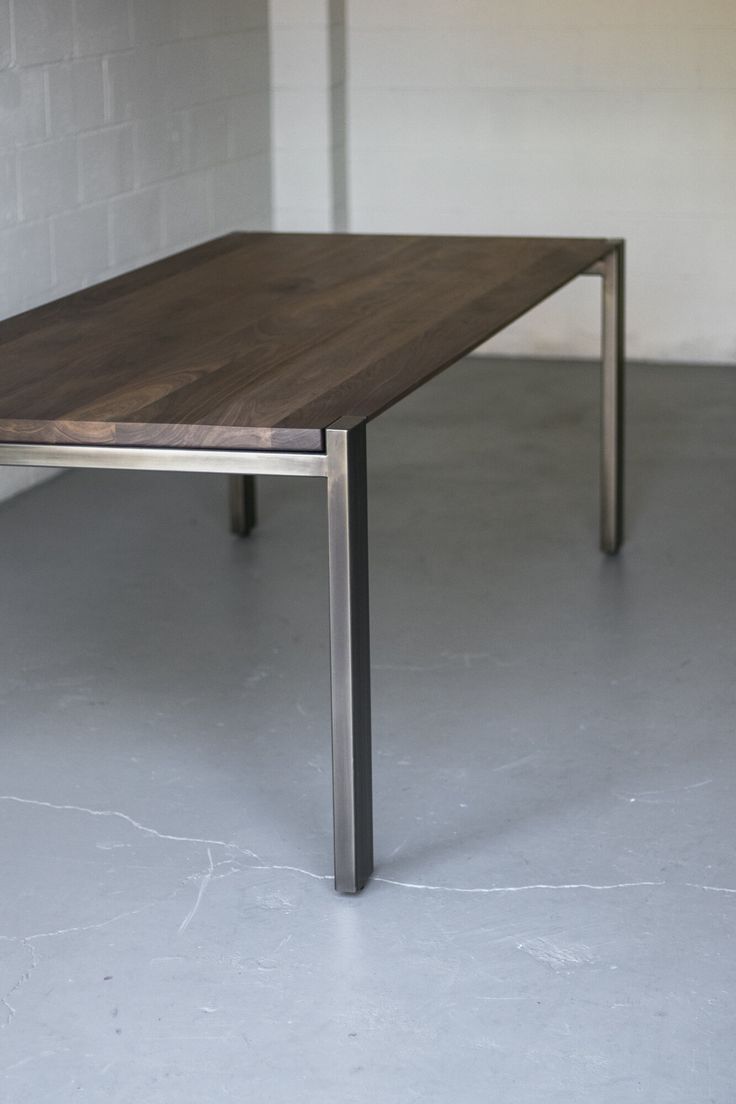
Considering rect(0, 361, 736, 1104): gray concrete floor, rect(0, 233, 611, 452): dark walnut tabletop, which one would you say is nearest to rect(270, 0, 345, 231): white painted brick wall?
rect(0, 361, 736, 1104): gray concrete floor

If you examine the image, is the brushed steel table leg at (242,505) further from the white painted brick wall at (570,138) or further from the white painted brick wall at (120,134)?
the white painted brick wall at (570,138)

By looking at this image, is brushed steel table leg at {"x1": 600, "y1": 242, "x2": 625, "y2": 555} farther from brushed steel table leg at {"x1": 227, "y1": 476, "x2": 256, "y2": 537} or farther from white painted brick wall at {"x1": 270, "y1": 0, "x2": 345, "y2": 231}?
white painted brick wall at {"x1": 270, "y1": 0, "x2": 345, "y2": 231}

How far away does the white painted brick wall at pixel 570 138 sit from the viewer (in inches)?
216

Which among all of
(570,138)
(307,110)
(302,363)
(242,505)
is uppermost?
(307,110)

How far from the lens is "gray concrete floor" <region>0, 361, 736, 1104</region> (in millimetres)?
1783

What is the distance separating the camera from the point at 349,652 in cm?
202

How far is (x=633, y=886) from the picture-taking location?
2.13 m

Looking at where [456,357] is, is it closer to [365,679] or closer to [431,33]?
[365,679]

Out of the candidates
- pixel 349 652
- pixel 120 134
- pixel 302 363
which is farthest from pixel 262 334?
pixel 120 134

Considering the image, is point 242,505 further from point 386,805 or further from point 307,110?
point 307,110

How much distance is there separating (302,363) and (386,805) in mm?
692

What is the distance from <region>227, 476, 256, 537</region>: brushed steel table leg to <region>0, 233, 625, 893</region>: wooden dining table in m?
0.05

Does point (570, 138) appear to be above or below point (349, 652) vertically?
above

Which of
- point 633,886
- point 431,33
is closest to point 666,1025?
point 633,886
